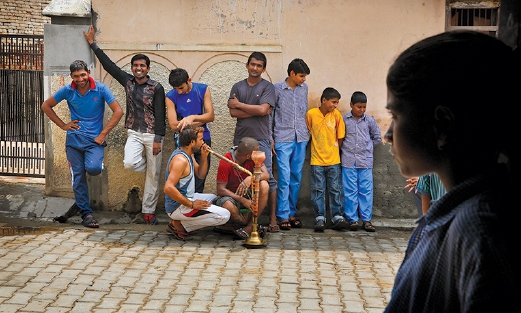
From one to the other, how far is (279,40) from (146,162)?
232 centimetres

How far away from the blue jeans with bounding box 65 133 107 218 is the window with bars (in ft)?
15.6

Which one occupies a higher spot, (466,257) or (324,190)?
(466,257)

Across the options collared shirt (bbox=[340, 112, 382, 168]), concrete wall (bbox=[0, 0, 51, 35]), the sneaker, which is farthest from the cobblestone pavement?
concrete wall (bbox=[0, 0, 51, 35])

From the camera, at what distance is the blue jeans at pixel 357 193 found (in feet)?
29.3

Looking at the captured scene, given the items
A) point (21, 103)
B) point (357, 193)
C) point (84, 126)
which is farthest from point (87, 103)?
point (357, 193)

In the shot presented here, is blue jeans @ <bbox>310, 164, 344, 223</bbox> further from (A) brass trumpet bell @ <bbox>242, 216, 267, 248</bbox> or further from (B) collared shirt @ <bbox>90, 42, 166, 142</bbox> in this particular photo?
(B) collared shirt @ <bbox>90, 42, 166, 142</bbox>

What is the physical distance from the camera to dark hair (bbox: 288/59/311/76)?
342 inches

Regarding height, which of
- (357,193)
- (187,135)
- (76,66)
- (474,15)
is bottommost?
(357,193)

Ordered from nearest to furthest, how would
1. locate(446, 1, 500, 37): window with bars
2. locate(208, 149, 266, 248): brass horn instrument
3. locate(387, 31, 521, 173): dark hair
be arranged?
locate(387, 31, 521, 173): dark hair, locate(208, 149, 266, 248): brass horn instrument, locate(446, 1, 500, 37): window with bars

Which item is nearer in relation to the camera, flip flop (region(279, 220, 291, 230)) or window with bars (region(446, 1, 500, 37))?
flip flop (region(279, 220, 291, 230))

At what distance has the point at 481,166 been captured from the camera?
5.09ft

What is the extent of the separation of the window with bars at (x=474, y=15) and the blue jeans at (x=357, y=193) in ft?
7.33

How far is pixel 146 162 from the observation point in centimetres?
909

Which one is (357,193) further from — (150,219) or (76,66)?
(76,66)
